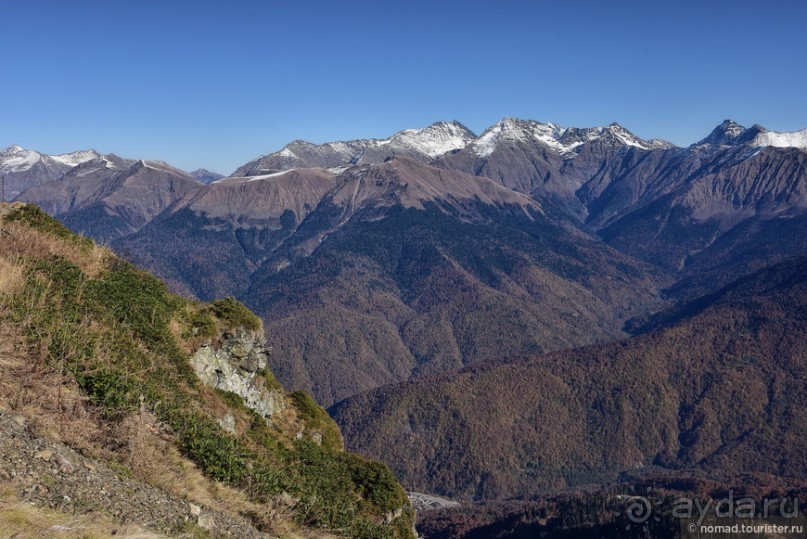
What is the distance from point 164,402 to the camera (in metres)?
21.4

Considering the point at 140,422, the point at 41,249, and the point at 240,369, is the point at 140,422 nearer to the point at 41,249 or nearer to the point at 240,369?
the point at 41,249

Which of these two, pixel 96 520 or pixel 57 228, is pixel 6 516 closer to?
pixel 96 520

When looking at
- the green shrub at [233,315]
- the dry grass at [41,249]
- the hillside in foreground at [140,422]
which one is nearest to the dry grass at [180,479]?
the hillside in foreground at [140,422]

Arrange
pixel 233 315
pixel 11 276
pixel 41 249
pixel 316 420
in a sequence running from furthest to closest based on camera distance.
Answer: pixel 316 420 → pixel 233 315 → pixel 41 249 → pixel 11 276

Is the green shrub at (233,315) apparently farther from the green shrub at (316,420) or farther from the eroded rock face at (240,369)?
the green shrub at (316,420)

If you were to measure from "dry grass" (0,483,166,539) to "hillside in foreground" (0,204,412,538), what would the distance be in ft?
0.12

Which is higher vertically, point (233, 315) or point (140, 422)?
point (233, 315)

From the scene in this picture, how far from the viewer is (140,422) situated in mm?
18156

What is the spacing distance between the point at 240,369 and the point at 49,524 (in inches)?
850

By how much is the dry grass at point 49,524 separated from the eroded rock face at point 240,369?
1721cm

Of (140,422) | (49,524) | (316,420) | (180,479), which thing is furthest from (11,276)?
(316,420)

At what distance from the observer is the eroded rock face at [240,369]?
31.7m

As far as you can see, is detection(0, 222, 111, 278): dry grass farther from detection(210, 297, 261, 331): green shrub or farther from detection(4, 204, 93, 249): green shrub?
detection(210, 297, 261, 331): green shrub

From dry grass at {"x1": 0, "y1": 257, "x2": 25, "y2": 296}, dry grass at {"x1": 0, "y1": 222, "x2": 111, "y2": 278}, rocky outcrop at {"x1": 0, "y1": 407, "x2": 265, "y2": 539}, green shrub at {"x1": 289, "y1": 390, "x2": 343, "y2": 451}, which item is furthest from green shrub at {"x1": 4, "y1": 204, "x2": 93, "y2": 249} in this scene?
rocky outcrop at {"x1": 0, "y1": 407, "x2": 265, "y2": 539}
